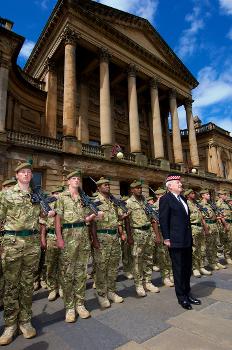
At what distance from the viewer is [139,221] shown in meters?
5.65

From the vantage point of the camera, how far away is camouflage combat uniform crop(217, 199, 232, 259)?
350 inches

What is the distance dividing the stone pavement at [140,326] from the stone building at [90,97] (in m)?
10.9

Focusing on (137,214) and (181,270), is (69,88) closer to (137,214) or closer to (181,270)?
(137,214)

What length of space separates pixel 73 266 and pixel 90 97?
67.4ft

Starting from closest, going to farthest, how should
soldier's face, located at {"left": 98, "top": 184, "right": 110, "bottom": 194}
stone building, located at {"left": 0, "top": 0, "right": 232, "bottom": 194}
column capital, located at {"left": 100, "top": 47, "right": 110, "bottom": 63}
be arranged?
soldier's face, located at {"left": 98, "top": 184, "right": 110, "bottom": 194}, stone building, located at {"left": 0, "top": 0, "right": 232, "bottom": 194}, column capital, located at {"left": 100, "top": 47, "right": 110, "bottom": 63}

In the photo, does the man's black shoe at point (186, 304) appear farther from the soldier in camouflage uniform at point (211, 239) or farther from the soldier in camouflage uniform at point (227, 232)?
the soldier in camouflage uniform at point (227, 232)

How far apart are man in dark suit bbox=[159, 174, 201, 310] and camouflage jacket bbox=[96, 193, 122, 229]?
951 mm

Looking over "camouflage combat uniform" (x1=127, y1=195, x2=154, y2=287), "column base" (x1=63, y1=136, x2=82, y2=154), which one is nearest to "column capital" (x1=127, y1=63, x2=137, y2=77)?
"column base" (x1=63, y1=136, x2=82, y2=154)

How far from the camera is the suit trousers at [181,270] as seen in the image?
4492 mm

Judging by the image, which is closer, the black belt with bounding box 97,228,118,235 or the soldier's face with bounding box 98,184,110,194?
the black belt with bounding box 97,228,118,235

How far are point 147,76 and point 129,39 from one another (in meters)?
3.65

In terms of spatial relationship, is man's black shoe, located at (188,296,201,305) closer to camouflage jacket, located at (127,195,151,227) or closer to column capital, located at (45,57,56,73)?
camouflage jacket, located at (127,195,151,227)

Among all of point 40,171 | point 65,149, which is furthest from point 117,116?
point 40,171

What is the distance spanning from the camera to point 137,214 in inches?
226
